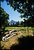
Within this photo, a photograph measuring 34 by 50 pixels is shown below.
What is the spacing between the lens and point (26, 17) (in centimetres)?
1716

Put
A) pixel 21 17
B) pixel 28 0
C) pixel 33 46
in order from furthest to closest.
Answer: pixel 21 17 < pixel 33 46 < pixel 28 0

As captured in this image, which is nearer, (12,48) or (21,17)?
(12,48)

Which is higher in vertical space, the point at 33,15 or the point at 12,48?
the point at 33,15

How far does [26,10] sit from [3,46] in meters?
5.74

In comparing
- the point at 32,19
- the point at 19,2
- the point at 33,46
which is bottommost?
the point at 33,46

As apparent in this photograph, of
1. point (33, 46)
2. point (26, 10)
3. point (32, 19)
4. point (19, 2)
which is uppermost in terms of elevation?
point (19, 2)

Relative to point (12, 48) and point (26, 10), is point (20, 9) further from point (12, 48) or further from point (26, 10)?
point (12, 48)

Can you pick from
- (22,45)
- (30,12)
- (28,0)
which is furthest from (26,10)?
(22,45)

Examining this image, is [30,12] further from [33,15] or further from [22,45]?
[22,45]

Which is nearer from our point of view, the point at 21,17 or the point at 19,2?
the point at 19,2

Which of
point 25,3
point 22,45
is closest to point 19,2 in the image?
point 25,3

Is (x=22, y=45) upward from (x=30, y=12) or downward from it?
downward

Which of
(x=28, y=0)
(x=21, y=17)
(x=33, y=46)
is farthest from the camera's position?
(x=21, y=17)

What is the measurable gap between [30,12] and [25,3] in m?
1.38
